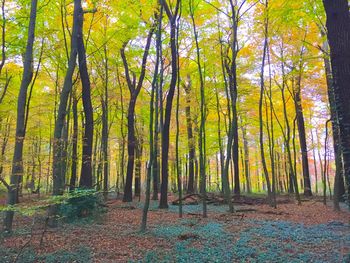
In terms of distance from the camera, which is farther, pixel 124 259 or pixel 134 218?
pixel 134 218

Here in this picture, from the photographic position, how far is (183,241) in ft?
23.0

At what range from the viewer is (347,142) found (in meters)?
4.80

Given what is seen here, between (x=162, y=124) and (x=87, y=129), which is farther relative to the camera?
(x=162, y=124)

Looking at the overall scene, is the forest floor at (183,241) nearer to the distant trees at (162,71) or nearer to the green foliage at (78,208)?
the green foliage at (78,208)

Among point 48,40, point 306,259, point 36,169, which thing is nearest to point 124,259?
point 36,169

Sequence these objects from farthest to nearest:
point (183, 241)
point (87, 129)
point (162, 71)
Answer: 1. point (87, 129)
2. point (162, 71)
3. point (183, 241)

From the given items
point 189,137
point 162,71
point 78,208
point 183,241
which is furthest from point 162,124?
point 189,137

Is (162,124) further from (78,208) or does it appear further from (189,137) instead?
(189,137)

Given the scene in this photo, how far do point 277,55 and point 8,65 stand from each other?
1570 cm

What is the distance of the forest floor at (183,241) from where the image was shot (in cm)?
569

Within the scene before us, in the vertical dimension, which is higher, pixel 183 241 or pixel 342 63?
pixel 342 63

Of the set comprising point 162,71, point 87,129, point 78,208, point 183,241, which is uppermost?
point 162,71

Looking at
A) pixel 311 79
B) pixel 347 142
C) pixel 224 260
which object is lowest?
pixel 224 260

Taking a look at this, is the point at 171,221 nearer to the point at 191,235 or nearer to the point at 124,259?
the point at 191,235
